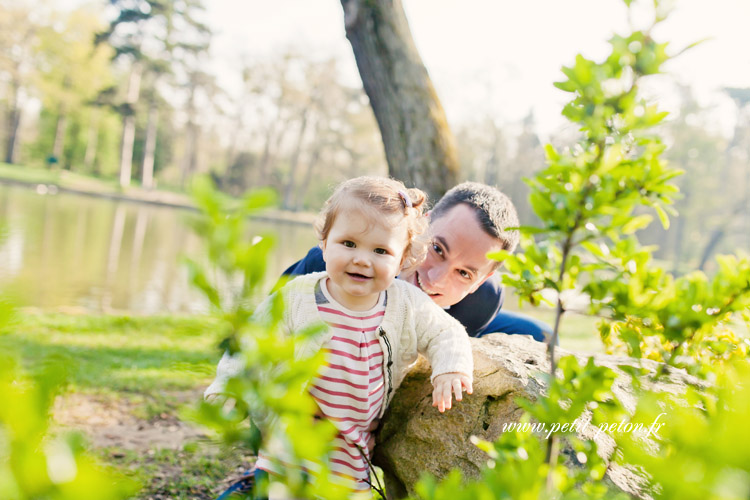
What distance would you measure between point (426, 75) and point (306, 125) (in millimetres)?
41598

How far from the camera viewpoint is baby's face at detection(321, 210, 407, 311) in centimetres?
206

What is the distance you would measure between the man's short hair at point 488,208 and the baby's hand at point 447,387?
3.06 ft

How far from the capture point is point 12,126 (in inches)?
1583

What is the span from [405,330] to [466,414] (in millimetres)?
418

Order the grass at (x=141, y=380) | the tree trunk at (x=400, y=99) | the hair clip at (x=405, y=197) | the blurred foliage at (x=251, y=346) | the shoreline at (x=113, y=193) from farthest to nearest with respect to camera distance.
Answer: the shoreline at (x=113, y=193), the tree trunk at (x=400, y=99), the grass at (x=141, y=380), the hair clip at (x=405, y=197), the blurred foliage at (x=251, y=346)

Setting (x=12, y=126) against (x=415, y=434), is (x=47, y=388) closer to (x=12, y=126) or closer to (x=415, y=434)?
(x=415, y=434)

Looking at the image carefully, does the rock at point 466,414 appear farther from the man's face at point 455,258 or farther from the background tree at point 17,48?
the background tree at point 17,48

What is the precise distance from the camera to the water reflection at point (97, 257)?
10.3m

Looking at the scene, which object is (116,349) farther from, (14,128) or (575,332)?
(14,128)

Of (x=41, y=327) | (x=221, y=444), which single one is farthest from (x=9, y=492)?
(x=41, y=327)

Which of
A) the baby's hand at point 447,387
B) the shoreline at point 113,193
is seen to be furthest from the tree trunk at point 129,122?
the baby's hand at point 447,387

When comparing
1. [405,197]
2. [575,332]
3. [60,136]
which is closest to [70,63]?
[60,136]

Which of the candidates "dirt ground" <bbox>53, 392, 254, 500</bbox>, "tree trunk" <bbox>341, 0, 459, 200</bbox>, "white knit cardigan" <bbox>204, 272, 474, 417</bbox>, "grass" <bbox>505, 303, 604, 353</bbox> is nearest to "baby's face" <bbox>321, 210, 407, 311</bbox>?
"white knit cardigan" <bbox>204, 272, 474, 417</bbox>

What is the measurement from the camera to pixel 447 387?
2.04m
